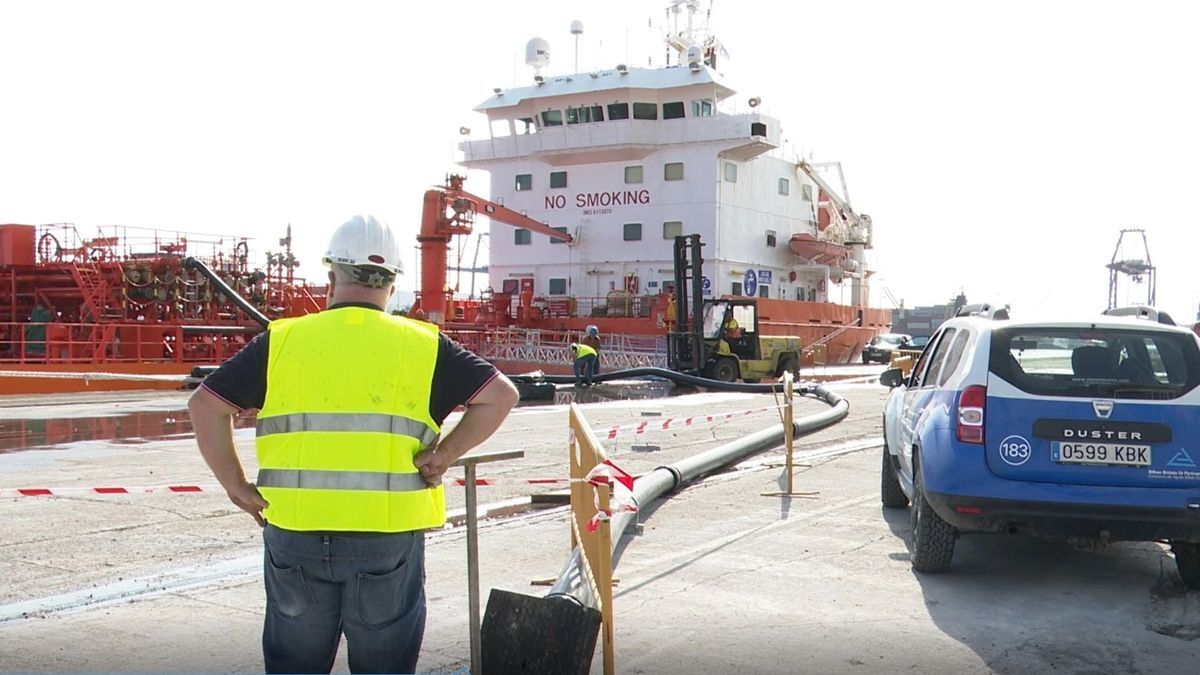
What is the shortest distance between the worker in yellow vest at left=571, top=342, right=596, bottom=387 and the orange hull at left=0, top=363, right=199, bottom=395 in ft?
25.2

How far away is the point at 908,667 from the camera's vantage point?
469 cm

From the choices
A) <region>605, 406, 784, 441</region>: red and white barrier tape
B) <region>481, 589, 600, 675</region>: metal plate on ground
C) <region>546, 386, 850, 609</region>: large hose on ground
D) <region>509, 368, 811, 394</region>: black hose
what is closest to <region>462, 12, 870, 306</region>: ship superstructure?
<region>509, 368, 811, 394</region>: black hose

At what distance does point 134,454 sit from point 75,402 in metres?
8.61

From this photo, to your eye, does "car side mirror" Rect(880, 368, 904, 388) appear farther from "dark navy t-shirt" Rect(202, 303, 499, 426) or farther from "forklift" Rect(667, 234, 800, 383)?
"forklift" Rect(667, 234, 800, 383)

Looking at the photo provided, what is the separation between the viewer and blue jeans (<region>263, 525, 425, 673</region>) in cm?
302

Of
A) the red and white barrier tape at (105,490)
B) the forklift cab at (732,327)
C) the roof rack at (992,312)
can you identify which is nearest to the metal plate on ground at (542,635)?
the roof rack at (992,312)

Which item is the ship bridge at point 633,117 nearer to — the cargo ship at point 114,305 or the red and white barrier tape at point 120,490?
the cargo ship at point 114,305

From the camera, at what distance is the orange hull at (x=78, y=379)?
21266mm

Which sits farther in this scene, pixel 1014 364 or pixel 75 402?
pixel 75 402

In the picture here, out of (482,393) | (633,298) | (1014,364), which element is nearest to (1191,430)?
(1014,364)

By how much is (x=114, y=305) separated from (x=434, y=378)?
82.5ft

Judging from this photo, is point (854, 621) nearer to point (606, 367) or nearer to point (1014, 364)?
point (1014, 364)

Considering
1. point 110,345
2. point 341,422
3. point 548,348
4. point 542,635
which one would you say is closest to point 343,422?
point 341,422

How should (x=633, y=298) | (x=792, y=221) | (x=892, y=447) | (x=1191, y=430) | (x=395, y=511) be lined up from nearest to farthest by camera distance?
1. (x=395, y=511)
2. (x=1191, y=430)
3. (x=892, y=447)
4. (x=633, y=298)
5. (x=792, y=221)
